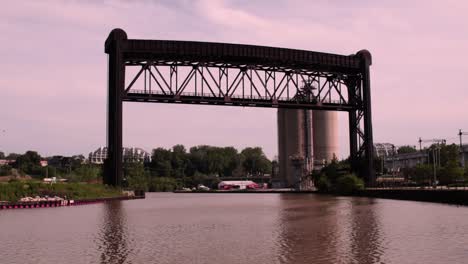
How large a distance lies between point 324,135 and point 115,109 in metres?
113

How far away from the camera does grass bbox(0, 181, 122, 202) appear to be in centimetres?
7875

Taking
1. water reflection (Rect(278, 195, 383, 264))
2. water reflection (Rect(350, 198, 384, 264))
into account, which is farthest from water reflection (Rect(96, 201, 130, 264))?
water reflection (Rect(350, 198, 384, 264))

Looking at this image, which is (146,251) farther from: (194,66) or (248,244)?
(194,66)

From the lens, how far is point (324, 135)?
614 ft

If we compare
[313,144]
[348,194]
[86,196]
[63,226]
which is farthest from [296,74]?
[313,144]

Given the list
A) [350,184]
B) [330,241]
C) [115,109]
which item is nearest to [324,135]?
[350,184]

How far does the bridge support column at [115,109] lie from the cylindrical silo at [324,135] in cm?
10731

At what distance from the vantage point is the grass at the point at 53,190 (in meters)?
78.8

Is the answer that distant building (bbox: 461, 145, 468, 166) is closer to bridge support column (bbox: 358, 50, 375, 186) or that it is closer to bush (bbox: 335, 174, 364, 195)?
bush (bbox: 335, 174, 364, 195)

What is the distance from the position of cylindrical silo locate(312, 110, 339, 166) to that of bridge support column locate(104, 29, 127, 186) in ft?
352

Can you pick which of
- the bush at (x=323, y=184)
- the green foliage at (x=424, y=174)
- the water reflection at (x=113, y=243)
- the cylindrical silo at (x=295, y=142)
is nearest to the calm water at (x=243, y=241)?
the water reflection at (x=113, y=243)

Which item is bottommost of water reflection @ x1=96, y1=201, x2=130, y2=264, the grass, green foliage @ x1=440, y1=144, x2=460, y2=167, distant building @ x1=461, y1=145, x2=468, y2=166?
water reflection @ x1=96, y1=201, x2=130, y2=264

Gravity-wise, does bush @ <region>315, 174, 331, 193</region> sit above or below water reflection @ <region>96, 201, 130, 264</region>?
above

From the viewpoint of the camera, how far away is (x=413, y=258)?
25375mm
